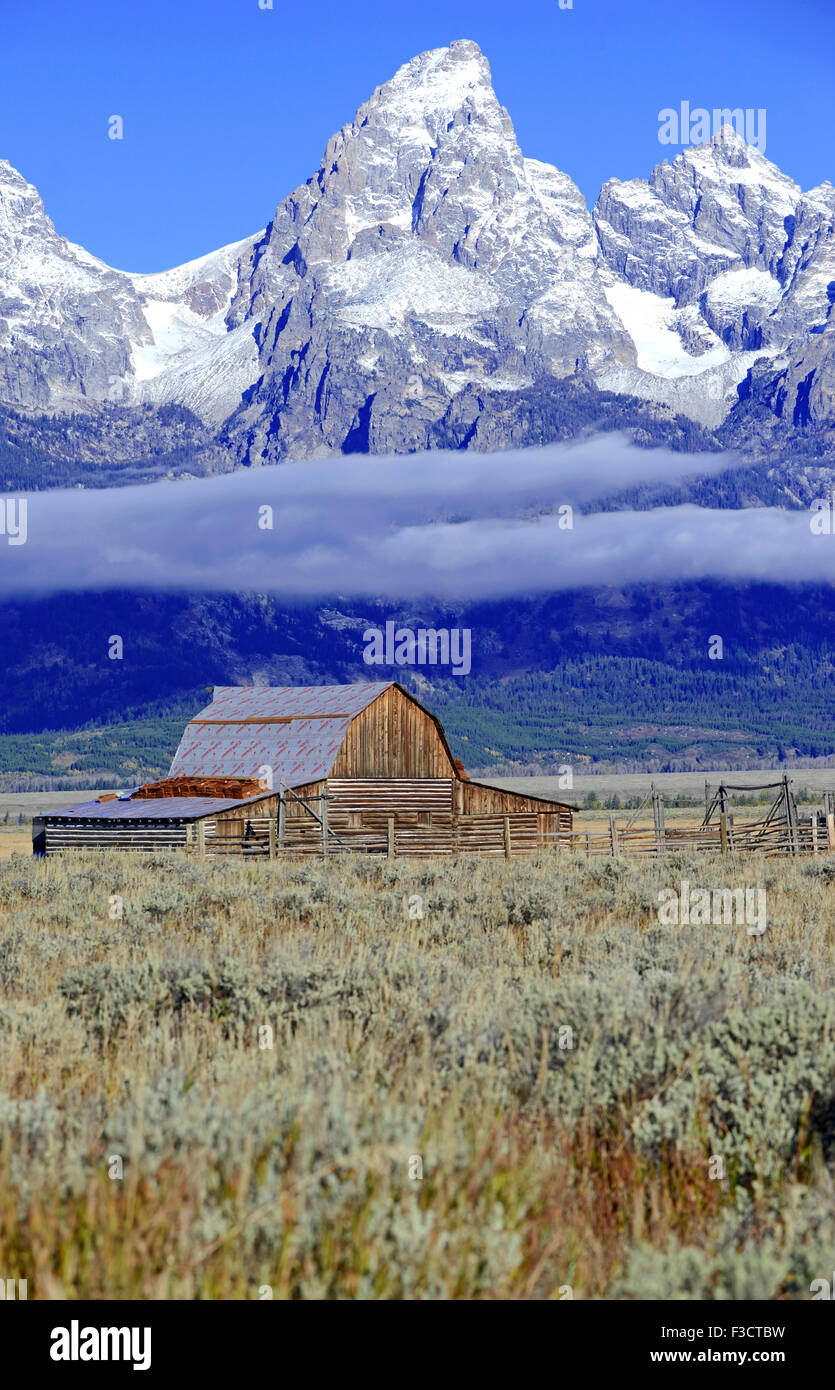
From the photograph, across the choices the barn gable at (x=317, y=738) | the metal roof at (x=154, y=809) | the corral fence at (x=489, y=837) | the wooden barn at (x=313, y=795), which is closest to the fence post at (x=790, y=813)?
the corral fence at (x=489, y=837)

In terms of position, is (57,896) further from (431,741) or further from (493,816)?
(431,741)

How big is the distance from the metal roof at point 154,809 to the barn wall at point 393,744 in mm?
5345

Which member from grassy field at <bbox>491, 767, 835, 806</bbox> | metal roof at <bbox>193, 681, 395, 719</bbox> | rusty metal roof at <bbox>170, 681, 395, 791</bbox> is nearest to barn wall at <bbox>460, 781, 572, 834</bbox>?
metal roof at <bbox>193, 681, 395, 719</bbox>

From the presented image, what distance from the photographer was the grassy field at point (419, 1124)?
3.85 m

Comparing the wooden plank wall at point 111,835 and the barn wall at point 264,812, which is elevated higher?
the barn wall at point 264,812

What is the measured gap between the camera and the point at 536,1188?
4348 mm

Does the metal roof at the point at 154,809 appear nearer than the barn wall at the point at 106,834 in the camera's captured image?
No

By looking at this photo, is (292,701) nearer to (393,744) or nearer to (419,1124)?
(393,744)

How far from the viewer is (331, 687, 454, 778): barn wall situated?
40344 mm

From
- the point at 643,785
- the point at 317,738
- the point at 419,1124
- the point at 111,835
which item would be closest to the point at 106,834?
the point at 111,835

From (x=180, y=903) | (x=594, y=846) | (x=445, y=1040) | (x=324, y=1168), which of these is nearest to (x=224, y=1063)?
(x=445, y=1040)

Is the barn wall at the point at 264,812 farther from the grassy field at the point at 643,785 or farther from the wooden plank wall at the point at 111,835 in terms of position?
the grassy field at the point at 643,785

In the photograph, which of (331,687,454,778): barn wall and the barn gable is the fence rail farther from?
the barn gable
